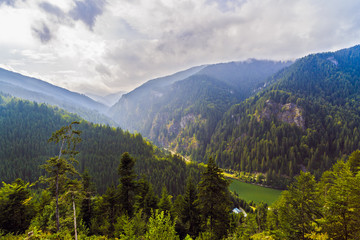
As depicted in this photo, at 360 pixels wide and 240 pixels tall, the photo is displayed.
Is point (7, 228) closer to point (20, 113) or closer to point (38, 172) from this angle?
point (38, 172)

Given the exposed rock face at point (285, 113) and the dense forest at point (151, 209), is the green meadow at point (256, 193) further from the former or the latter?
the exposed rock face at point (285, 113)

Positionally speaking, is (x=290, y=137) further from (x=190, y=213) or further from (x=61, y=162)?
(x=61, y=162)

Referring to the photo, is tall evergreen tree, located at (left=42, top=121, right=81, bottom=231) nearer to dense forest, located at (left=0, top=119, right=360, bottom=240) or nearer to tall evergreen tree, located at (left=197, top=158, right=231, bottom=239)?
dense forest, located at (left=0, top=119, right=360, bottom=240)

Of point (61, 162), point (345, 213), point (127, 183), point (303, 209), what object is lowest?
point (127, 183)

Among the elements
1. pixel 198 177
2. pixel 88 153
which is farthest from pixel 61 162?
pixel 88 153

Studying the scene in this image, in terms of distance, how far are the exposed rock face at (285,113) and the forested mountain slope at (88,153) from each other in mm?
120701

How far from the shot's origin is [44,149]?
137m

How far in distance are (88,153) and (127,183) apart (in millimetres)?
123084

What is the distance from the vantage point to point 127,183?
86.3 feet

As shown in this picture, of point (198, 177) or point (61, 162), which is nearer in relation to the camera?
point (61, 162)

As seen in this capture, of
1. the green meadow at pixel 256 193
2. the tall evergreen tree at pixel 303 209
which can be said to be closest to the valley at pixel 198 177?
the tall evergreen tree at pixel 303 209

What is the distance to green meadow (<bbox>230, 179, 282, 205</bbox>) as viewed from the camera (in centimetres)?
9900

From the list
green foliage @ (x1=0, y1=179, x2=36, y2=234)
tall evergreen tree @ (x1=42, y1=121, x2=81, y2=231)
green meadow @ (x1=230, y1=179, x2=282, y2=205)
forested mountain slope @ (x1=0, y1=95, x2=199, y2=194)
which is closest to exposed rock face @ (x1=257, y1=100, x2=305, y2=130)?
green meadow @ (x1=230, y1=179, x2=282, y2=205)

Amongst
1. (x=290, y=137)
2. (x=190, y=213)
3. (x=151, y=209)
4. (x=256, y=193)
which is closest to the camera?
(x=151, y=209)
